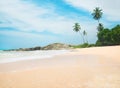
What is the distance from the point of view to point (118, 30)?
58.7 meters

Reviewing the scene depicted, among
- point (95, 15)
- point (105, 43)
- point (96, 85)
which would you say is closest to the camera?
point (96, 85)

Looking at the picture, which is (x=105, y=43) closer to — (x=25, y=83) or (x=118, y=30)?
(x=118, y=30)

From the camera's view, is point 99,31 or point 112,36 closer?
point 112,36

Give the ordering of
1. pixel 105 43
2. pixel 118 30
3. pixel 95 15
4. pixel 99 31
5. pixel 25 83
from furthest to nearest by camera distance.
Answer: pixel 95 15 < pixel 99 31 < pixel 105 43 < pixel 118 30 < pixel 25 83

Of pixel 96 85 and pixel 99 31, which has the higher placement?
pixel 99 31

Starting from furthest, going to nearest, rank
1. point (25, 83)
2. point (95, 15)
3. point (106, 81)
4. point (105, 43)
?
point (95, 15), point (105, 43), point (25, 83), point (106, 81)

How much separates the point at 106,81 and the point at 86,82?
0.69 meters

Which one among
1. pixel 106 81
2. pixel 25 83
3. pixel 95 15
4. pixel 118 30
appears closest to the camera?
pixel 106 81

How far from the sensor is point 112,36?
59000mm

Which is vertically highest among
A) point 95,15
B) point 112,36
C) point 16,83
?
point 95,15

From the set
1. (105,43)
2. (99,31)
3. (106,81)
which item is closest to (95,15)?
(99,31)

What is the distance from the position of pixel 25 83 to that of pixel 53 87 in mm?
1368

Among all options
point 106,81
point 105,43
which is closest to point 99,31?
point 105,43

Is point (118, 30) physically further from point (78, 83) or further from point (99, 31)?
point (78, 83)
